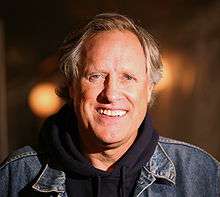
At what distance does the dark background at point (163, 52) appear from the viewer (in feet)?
13.4

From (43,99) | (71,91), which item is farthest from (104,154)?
(43,99)

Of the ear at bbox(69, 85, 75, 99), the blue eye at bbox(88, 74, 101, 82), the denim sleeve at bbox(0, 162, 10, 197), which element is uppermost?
the blue eye at bbox(88, 74, 101, 82)

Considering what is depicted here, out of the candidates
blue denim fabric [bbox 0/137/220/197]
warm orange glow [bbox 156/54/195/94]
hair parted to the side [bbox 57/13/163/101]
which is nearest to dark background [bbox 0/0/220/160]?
warm orange glow [bbox 156/54/195/94]

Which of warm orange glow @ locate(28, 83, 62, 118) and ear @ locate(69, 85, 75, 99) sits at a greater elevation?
ear @ locate(69, 85, 75, 99)

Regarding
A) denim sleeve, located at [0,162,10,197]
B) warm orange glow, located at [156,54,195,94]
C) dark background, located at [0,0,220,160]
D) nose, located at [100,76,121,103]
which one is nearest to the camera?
nose, located at [100,76,121,103]

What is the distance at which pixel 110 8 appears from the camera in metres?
4.09

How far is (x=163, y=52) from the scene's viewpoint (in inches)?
168

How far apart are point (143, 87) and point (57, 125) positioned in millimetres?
424

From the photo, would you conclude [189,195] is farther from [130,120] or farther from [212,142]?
[212,142]

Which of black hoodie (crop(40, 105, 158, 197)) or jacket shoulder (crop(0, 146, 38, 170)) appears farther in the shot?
jacket shoulder (crop(0, 146, 38, 170))

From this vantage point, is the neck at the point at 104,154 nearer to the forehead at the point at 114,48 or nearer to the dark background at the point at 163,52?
the forehead at the point at 114,48

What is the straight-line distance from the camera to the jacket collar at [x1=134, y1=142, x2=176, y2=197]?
6.94 ft

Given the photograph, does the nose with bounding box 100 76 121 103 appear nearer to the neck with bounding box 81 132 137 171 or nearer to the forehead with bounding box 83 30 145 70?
the forehead with bounding box 83 30 145 70

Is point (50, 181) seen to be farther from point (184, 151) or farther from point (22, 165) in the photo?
point (184, 151)
